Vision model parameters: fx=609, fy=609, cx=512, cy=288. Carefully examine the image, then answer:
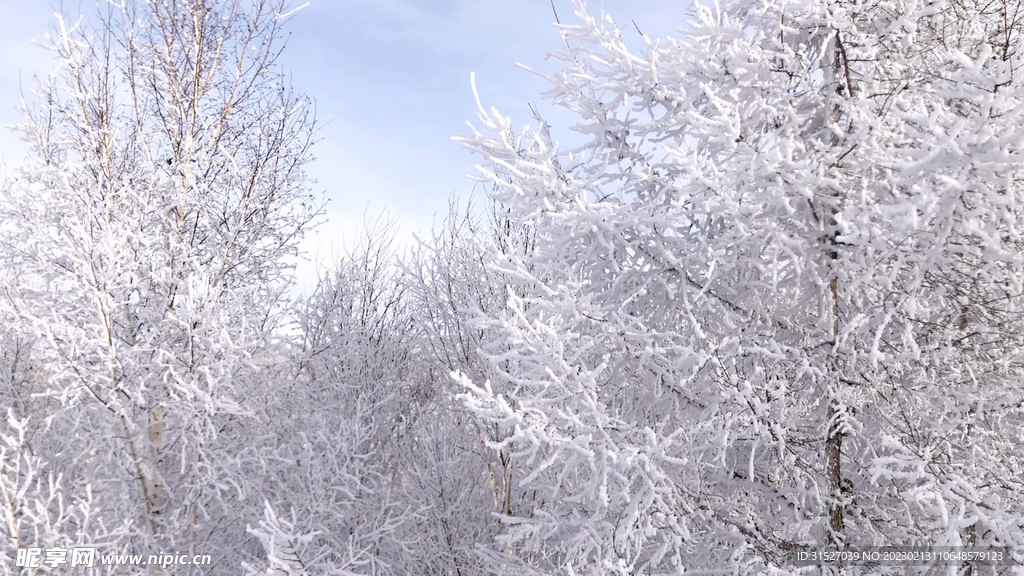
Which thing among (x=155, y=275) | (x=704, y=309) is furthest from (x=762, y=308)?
(x=155, y=275)

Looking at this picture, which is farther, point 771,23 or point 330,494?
point 330,494

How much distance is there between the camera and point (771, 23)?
444 cm

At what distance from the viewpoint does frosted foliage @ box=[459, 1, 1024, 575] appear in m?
3.39

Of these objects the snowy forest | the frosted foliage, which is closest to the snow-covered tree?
the snowy forest

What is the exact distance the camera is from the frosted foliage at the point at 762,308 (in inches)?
133

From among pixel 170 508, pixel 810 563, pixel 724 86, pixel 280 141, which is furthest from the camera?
pixel 280 141

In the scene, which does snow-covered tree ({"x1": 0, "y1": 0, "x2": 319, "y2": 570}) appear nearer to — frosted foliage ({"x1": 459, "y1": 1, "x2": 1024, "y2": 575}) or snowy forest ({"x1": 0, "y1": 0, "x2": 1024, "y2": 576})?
snowy forest ({"x1": 0, "y1": 0, "x2": 1024, "y2": 576})

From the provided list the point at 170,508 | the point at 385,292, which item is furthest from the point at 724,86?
the point at 385,292

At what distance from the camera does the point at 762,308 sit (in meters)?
4.12

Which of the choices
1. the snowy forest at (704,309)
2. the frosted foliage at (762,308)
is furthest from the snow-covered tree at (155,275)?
the frosted foliage at (762,308)

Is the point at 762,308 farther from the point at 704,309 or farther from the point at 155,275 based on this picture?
the point at 155,275

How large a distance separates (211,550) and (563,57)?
267 inches

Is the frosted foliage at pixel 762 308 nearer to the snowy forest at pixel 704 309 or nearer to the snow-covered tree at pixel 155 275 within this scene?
the snowy forest at pixel 704 309

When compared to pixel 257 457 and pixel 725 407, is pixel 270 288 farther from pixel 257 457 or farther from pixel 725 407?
pixel 725 407
